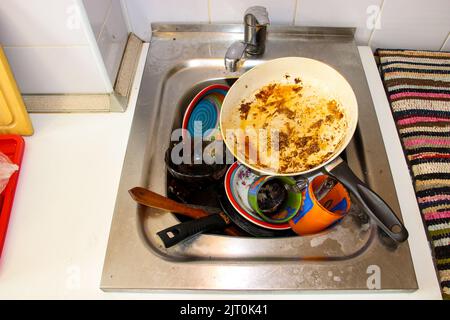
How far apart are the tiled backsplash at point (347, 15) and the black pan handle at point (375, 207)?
41cm

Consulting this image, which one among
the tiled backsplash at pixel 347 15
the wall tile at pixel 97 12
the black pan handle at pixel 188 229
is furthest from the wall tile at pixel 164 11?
the black pan handle at pixel 188 229

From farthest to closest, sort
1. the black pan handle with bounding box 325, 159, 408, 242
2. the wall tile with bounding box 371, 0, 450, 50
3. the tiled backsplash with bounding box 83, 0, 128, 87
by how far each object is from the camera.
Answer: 1. the wall tile with bounding box 371, 0, 450, 50
2. the tiled backsplash with bounding box 83, 0, 128, 87
3. the black pan handle with bounding box 325, 159, 408, 242

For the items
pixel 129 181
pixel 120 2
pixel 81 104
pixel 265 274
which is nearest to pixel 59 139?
pixel 81 104

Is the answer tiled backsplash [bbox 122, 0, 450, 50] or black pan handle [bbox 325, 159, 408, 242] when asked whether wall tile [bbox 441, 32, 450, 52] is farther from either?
black pan handle [bbox 325, 159, 408, 242]

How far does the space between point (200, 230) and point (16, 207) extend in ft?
1.09

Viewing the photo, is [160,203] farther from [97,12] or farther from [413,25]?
[413,25]

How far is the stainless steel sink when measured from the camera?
56 cm

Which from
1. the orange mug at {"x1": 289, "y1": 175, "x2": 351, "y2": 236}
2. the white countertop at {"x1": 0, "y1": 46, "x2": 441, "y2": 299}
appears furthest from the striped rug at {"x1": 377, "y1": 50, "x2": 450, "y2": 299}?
the orange mug at {"x1": 289, "y1": 175, "x2": 351, "y2": 236}

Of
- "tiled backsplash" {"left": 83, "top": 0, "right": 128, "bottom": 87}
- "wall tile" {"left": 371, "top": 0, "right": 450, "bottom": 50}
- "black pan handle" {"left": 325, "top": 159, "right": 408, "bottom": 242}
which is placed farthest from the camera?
"wall tile" {"left": 371, "top": 0, "right": 450, "bottom": 50}

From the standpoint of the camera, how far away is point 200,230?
616 mm

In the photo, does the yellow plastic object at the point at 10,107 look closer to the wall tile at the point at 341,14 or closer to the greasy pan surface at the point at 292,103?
the greasy pan surface at the point at 292,103

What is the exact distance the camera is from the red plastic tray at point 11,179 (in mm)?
617

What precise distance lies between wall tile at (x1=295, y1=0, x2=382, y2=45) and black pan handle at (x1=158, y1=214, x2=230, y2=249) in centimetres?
51

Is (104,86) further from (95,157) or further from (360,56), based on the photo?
(360,56)
